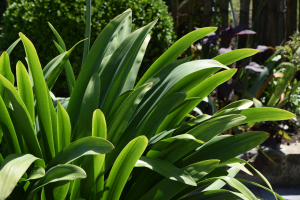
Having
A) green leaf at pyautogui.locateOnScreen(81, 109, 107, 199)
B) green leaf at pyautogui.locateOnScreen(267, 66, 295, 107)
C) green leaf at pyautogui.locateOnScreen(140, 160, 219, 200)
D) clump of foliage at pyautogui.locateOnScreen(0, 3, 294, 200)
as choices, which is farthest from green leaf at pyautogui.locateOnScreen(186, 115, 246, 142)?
green leaf at pyautogui.locateOnScreen(267, 66, 295, 107)

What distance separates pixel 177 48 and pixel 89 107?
1.47 ft

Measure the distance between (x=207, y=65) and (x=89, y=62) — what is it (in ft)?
1.55

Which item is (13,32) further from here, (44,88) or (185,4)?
(44,88)

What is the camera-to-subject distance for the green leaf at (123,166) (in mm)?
900

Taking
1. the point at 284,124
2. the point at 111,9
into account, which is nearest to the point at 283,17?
the point at 284,124

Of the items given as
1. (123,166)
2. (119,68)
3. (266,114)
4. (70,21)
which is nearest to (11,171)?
(123,166)

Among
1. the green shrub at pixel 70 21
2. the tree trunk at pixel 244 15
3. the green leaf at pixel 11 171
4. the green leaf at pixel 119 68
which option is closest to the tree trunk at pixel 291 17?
the tree trunk at pixel 244 15

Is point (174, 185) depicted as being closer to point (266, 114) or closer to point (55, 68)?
point (266, 114)

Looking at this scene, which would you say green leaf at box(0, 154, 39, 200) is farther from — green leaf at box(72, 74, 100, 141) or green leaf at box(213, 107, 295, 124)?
green leaf at box(213, 107, 295, 124)

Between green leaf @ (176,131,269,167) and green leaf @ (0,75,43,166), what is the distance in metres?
0.54

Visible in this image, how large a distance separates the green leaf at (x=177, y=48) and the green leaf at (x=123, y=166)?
463 mm

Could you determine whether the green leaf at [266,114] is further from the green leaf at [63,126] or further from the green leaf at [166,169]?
the green leaf at [63,126]

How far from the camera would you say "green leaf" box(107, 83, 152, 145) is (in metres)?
1.04

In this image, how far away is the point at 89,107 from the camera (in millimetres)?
1070
